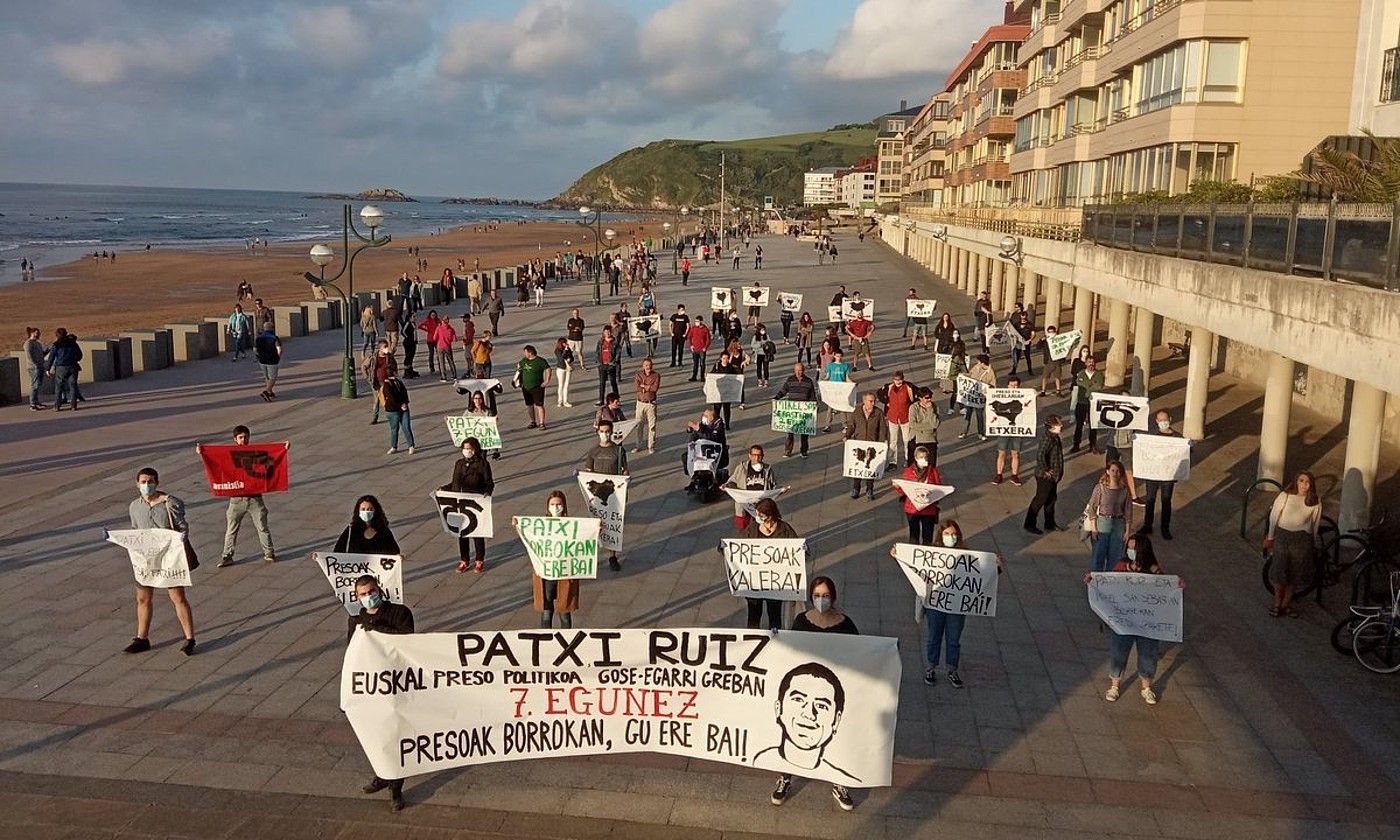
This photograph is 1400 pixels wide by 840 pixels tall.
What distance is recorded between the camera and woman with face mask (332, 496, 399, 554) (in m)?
11.0

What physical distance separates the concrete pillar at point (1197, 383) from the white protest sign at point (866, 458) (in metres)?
7.58

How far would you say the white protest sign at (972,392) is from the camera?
67.3 feet

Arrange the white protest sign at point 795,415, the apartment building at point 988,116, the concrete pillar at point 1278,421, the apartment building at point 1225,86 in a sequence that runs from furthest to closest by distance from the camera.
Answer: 1. the apartment building at point 988,116
2. the apartment building at point 1225,86
3. the white protest sign at point 795,415
4. the concrete pillar at point 1278,421

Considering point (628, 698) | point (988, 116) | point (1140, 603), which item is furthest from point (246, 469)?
point (988, 116)

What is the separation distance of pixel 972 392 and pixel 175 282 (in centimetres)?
5679

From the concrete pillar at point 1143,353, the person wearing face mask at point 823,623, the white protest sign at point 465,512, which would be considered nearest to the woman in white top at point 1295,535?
the person wearing face mask at point 823,623

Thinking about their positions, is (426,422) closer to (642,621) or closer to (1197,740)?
Answer: (642,621)

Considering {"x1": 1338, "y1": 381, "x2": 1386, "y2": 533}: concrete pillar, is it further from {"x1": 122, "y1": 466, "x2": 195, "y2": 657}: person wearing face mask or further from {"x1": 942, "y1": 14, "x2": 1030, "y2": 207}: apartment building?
{"x1": 942, "y1": 14, "x2": 1030, "y2": 207}: apartment building

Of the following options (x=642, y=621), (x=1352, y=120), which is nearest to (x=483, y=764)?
(x=642, y=621)

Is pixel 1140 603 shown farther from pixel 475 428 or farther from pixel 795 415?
pixel 475 428

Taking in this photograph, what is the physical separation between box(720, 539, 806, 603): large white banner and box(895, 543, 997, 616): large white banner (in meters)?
0.99

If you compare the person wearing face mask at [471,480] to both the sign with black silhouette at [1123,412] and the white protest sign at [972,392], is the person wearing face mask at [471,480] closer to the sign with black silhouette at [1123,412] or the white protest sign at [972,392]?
the sign with black silhouette at [1123,412]

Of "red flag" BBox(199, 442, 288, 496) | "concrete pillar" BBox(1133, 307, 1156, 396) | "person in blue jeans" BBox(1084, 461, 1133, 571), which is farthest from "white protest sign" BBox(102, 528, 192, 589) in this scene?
"concrete pillar" BBox(1133, 307, 1156, 396)

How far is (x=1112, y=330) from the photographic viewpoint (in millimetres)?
27109
